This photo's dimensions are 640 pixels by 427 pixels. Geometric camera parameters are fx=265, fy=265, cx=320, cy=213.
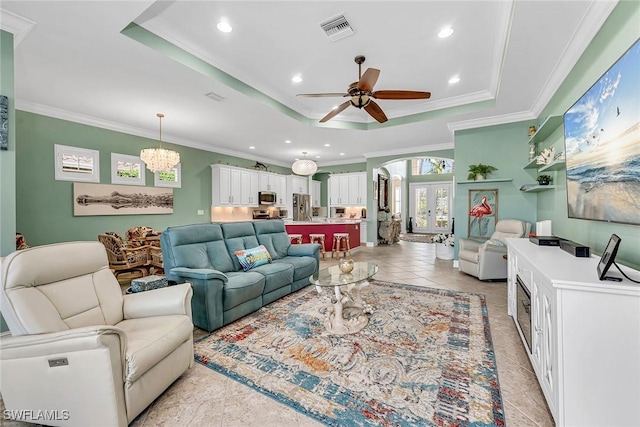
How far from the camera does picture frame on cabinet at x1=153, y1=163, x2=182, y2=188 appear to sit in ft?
18.6

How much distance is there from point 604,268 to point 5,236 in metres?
4.09

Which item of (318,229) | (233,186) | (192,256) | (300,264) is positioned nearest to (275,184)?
(233,186)

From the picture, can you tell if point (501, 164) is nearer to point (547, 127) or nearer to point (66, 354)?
point (547, 127)

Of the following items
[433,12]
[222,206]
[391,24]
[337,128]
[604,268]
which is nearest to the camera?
[604,268]

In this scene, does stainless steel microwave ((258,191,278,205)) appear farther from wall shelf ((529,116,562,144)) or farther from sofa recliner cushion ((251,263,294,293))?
wall shelf ((529,116,562,144))

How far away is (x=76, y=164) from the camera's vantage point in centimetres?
452

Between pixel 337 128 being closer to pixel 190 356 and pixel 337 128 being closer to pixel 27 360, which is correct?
pixel 190 356

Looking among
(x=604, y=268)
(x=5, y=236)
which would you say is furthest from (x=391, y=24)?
(x=5, y=236)

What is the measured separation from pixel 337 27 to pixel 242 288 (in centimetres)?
287

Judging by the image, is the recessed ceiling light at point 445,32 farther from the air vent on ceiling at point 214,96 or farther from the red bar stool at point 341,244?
the red bar stool at point 341,244

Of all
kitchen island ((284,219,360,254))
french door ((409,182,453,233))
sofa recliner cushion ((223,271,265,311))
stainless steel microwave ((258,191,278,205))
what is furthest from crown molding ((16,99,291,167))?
french door ((409,182,453,233))

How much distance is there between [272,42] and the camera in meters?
2.94

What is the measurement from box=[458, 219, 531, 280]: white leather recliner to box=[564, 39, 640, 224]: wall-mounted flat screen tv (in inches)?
79.6

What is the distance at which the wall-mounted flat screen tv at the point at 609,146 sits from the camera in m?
1.56
